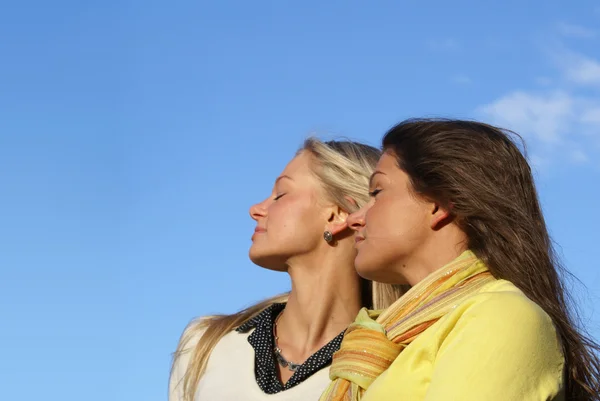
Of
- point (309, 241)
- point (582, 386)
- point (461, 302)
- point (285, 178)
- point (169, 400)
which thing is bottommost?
point (582, 386)

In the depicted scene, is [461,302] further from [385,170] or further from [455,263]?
[385,170]

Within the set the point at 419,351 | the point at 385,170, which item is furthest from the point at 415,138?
the point at 419,351

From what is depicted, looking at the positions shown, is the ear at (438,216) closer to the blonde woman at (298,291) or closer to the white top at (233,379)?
the white top at (233,379)

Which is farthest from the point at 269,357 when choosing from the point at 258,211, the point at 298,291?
the point at 258,211

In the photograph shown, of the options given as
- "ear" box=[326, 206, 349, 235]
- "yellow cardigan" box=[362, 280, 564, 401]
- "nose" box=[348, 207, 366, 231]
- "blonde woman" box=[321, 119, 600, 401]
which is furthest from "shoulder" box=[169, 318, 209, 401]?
"yellow cardigan" box=[362, 280, 564, 401]

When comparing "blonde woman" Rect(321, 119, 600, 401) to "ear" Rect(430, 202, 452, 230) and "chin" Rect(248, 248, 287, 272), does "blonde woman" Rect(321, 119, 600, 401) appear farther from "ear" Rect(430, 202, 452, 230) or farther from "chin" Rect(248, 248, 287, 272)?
"chin" Rect(248, 248, 287, 272)

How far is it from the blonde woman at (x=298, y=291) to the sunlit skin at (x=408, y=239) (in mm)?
1696

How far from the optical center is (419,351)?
3318 mm

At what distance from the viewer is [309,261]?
18.4 feet

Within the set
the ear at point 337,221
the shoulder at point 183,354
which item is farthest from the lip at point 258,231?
the shoulder at point 183,354

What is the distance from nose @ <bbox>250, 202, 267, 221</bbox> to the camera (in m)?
5.72

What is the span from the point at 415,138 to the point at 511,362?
1130 millimetres

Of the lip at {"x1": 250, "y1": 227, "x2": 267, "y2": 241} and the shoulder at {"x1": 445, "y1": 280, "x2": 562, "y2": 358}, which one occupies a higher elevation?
the lip at {"x1": 250, "y1": 227, "x2": 267, "y2": 241}

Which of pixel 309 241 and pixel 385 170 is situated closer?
pixel 385 170
